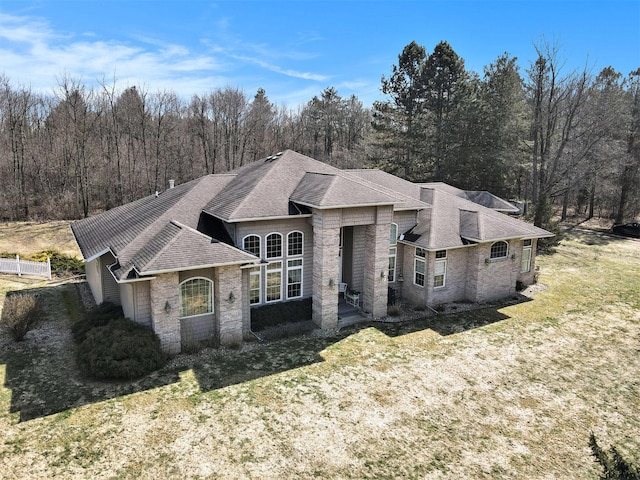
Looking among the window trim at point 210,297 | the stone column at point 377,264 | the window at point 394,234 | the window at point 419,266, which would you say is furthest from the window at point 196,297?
the window at point 419,266

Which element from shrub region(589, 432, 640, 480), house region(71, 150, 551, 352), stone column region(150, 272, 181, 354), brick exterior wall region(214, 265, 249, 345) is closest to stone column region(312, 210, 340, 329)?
house region(71, 150, 551, 352)

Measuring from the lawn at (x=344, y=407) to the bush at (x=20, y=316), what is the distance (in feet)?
1.53

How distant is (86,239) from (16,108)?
26.5 m

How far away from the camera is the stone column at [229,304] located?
13.9 metres

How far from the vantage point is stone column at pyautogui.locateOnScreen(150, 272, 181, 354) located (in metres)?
12.9

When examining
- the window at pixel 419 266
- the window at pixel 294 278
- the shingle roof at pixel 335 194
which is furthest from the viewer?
the window at pixel 419 266

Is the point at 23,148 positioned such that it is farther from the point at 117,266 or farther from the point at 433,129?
the point at 433,129

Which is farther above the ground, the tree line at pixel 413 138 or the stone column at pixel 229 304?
the tree line at pixel 413 138

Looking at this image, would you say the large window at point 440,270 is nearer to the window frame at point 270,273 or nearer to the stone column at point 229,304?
the window frame at point 270,273

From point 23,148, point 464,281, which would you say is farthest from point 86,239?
point 23,148

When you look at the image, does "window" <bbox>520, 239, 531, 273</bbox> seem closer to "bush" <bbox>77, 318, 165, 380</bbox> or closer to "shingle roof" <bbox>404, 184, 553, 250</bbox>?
"shingle roof" <bbox>404, 184, 553, 250</bbox>

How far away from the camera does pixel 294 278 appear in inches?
671

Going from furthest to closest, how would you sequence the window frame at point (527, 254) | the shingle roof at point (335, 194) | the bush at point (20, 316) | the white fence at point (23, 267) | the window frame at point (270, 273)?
the white fence at point (23, 267) → the window frame at point (527, 254) → the window frame at point (270, 273) → the shingle roof at point (335, 194) → the bush at point (20, 316)

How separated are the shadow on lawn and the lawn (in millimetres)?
56
